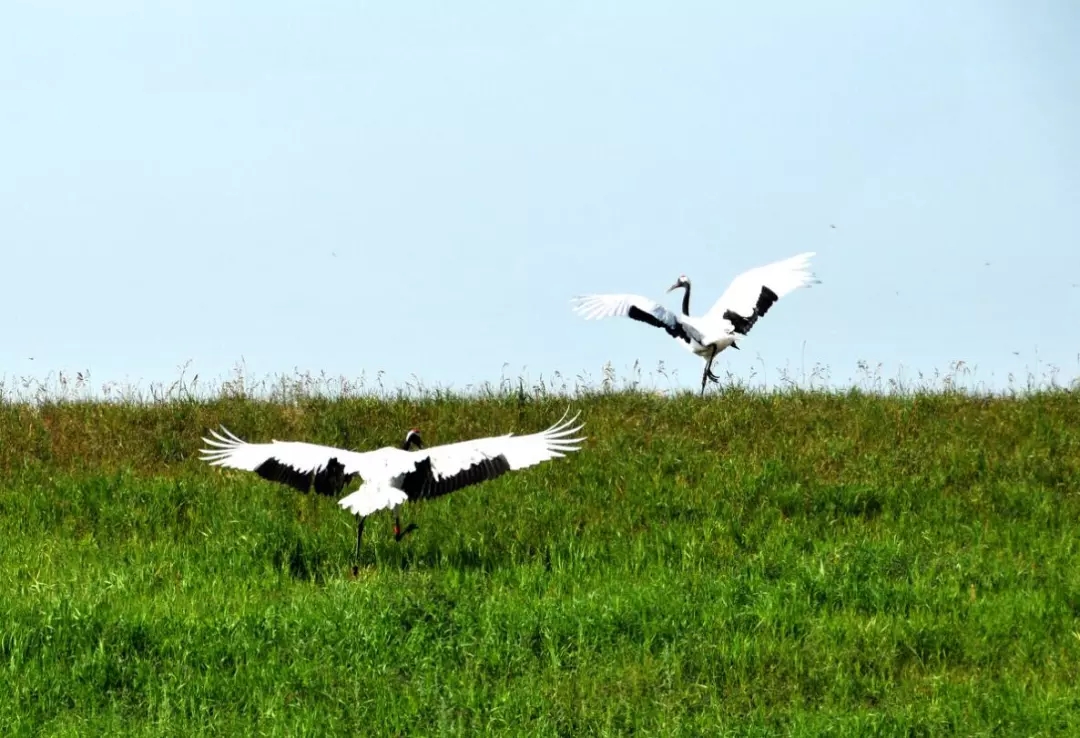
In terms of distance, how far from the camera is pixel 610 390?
15430 millimetres

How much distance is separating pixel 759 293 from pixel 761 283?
0.14 meters

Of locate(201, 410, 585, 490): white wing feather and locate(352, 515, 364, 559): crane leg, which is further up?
locate(201, 410, 585, 490): white wing feather

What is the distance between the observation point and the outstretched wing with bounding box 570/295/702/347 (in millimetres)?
16406

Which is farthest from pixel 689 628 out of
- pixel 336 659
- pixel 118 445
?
pixel 118 445

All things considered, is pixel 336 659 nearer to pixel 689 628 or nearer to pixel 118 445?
pixel 689 628

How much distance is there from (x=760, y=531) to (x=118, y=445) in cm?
662

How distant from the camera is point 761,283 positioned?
17.1m

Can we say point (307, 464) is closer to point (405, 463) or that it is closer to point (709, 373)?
point (405, 463)

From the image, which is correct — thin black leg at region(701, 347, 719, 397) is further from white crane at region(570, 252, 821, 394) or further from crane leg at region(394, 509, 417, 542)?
crane leg at region(394, 509, 417, 542)

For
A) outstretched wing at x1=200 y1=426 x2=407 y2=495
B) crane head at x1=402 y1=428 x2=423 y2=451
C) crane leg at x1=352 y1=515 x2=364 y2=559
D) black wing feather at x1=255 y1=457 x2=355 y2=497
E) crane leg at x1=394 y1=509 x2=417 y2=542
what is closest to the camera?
crane leg at x1=352 y1=515 x2=364 y2=559

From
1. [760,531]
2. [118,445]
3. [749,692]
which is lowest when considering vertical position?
[749,692]

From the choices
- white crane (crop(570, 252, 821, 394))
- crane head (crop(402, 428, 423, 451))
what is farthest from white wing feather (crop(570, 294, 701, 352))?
crane head (crop(402, 428, 423, 451))

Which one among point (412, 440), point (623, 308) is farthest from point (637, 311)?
point (412, 440)

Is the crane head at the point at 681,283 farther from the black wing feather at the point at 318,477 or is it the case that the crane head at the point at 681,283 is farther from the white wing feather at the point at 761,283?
the black wing feather at the point at 318,477
